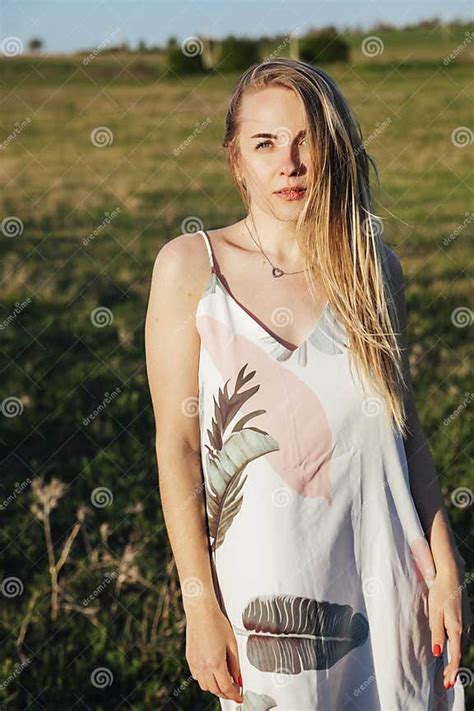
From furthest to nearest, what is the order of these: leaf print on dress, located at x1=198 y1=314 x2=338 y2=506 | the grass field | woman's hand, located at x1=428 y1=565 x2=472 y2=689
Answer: the grass field
woman's hand, located at x1=428 y1=565 x2=472 y2=689
leaf print on dress, located at x1=198 y1=314 x2=338 y2=506

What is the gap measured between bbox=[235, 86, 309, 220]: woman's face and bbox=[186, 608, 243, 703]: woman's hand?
792 mm

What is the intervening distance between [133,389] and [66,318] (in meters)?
1.43

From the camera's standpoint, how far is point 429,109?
15.1 meters

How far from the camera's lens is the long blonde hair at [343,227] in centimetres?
195

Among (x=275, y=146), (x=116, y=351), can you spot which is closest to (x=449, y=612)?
Answer: (x=275, y=146)

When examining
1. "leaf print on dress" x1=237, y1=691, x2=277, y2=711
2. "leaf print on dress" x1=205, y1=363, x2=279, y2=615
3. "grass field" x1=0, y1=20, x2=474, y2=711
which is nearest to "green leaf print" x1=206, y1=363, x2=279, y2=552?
"leaf print on dress" x1=205, y1=363, x2=279, y2=615

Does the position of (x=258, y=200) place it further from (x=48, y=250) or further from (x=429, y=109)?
(x=429, y=109)

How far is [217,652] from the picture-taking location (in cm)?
199

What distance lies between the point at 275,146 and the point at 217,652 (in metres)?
0.97

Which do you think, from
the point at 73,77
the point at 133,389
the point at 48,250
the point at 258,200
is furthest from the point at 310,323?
the point at 73,77

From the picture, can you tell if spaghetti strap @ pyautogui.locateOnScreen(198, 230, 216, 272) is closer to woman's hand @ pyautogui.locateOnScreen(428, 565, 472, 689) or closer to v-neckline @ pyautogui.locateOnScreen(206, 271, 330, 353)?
v-neckline @ pyautogui.locateOnScreen(206, 271, 330, 353)

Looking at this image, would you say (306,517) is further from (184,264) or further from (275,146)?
(275,146)

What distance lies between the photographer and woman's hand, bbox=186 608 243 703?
1.99m

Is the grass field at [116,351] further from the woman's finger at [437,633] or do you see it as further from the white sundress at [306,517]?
the woman's finger at [437,633]
